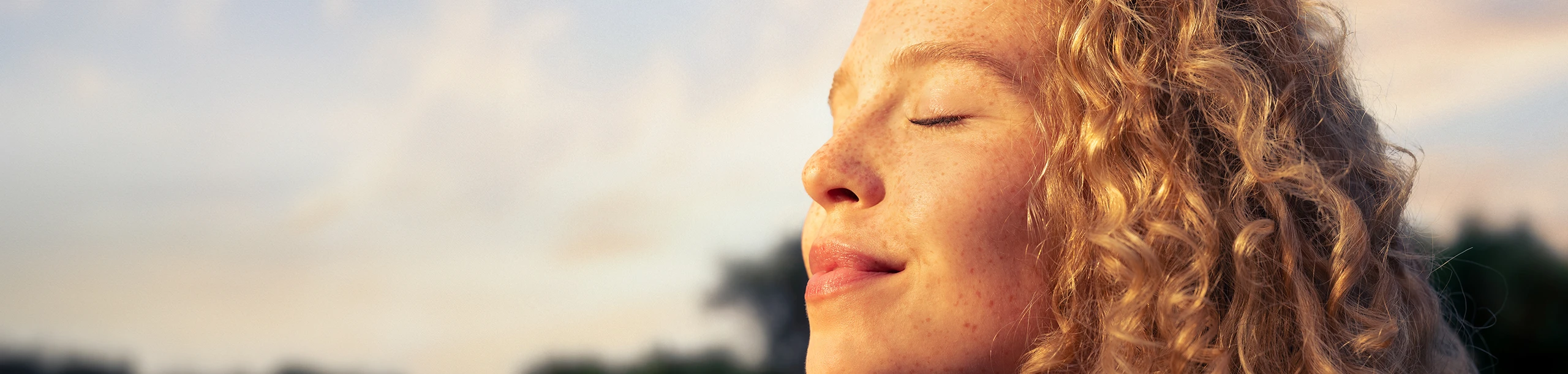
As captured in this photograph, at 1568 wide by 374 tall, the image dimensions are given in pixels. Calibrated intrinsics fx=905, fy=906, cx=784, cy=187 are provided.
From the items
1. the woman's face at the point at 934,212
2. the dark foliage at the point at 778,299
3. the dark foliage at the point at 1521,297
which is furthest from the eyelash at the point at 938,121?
the dark foliage at the point at 1521,297

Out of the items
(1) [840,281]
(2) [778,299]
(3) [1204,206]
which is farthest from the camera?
(2) [778,299]

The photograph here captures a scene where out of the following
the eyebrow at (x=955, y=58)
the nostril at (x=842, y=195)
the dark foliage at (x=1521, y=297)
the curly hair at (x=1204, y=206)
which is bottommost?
the dark foliage at (x=1521, y=297)

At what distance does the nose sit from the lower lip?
0.10 metres

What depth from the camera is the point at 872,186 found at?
4.52ft

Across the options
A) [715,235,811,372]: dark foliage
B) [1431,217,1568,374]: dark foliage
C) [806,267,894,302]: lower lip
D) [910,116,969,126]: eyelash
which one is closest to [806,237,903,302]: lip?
[806,267,894,302]: lower lip

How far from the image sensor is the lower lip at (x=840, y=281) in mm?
1340

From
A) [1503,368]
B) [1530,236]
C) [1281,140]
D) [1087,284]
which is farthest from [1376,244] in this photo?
[1503,368]

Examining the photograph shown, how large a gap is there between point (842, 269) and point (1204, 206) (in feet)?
1.69

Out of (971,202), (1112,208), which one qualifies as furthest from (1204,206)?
(971,202)

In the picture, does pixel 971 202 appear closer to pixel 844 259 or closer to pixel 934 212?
pixel 934 212

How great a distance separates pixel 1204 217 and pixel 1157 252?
8 cm

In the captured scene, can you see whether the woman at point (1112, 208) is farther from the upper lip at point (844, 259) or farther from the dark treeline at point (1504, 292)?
the dark treeline at point (1504, 292)

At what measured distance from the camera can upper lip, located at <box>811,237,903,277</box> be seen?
4.45 feet

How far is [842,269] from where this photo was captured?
4.54ft
